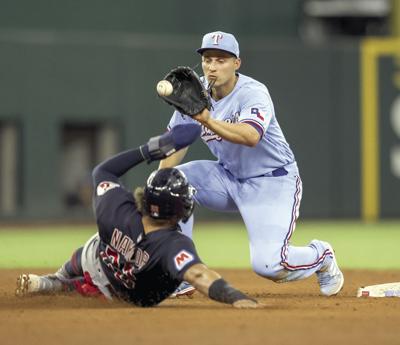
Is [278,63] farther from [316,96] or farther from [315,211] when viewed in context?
[315,211]

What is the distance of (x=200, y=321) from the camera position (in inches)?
214

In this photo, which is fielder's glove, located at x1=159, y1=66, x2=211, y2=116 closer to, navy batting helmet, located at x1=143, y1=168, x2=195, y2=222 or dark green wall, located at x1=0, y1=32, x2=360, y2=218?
navy batting helmet, located at x1=143, y1=168, x2=195, y2=222

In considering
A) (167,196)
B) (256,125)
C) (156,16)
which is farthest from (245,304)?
(156,16)

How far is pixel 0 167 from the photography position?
15.7 m

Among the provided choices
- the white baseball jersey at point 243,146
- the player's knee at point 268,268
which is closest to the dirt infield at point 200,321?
the player's knee at point 268,268

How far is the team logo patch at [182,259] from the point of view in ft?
18.7

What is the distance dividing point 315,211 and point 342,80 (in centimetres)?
223

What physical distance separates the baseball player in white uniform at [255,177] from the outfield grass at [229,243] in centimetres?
290

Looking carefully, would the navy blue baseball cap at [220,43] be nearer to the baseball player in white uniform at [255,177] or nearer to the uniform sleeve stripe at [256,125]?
the baseball player in white uniform at [255,177]

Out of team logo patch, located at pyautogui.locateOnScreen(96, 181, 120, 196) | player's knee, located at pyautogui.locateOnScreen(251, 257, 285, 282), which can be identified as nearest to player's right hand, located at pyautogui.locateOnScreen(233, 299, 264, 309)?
player's knee, located at pyautogui.locateOnScreen(251, 257, 285, 282)

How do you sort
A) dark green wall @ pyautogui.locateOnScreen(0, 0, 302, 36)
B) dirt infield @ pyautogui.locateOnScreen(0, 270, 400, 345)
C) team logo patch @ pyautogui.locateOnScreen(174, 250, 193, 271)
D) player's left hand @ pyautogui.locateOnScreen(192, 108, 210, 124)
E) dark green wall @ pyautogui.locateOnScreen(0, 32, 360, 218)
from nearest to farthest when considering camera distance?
dirt infield @ pyautogui.locateOnScreen(0, 270, 400, 345), team logo patch @ pyautogui.locateOnScreen(174, 250, 193, 271), player's left hand @ pyautogui.locateOnScreen(192, 108, 210, 124), dark green wall @ pyautogui.locateOnScreen(0, 32, 360, 218), dark green wall @ pyautogui.locateOnScreen(0, 0, 302, 36)

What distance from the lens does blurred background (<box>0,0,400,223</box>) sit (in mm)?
15758

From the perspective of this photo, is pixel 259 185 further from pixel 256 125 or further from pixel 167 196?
pixel 167 196

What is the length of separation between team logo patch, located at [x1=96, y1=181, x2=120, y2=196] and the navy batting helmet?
0.93 ft
